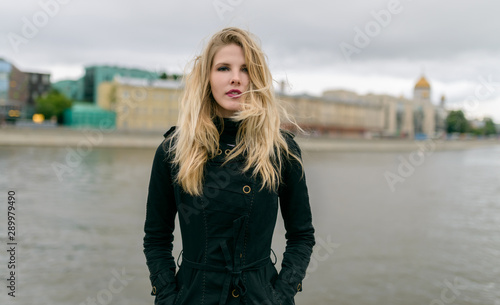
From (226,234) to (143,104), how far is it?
177 feet

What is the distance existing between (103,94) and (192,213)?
67231mm

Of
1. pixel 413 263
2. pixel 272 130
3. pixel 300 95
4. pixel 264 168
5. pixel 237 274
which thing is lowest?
pixel 413 263

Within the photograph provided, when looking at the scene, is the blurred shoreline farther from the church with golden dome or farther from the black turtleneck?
the church with golden dome

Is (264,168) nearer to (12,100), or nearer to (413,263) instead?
(413,263)

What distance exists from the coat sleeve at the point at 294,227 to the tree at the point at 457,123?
113 m

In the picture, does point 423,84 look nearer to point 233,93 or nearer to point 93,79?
point 93,79

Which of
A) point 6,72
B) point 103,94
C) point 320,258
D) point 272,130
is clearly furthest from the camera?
point 103,94

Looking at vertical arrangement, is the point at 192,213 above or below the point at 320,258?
above

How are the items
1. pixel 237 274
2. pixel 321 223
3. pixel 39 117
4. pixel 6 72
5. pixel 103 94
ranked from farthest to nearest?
pixel 103 94 → pixel 6 72 → pixel 39 117 → pixel 321 223 → pixel 237 274

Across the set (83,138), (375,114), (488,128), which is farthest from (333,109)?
(488,128)

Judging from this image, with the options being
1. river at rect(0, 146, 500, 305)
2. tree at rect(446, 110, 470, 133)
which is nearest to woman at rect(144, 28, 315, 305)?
river at rect(0, 146, 500, 305)

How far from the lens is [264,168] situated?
1563 mm

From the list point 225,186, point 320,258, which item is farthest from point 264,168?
point 320,258

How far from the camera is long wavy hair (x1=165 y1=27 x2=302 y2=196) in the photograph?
1.57 metres
